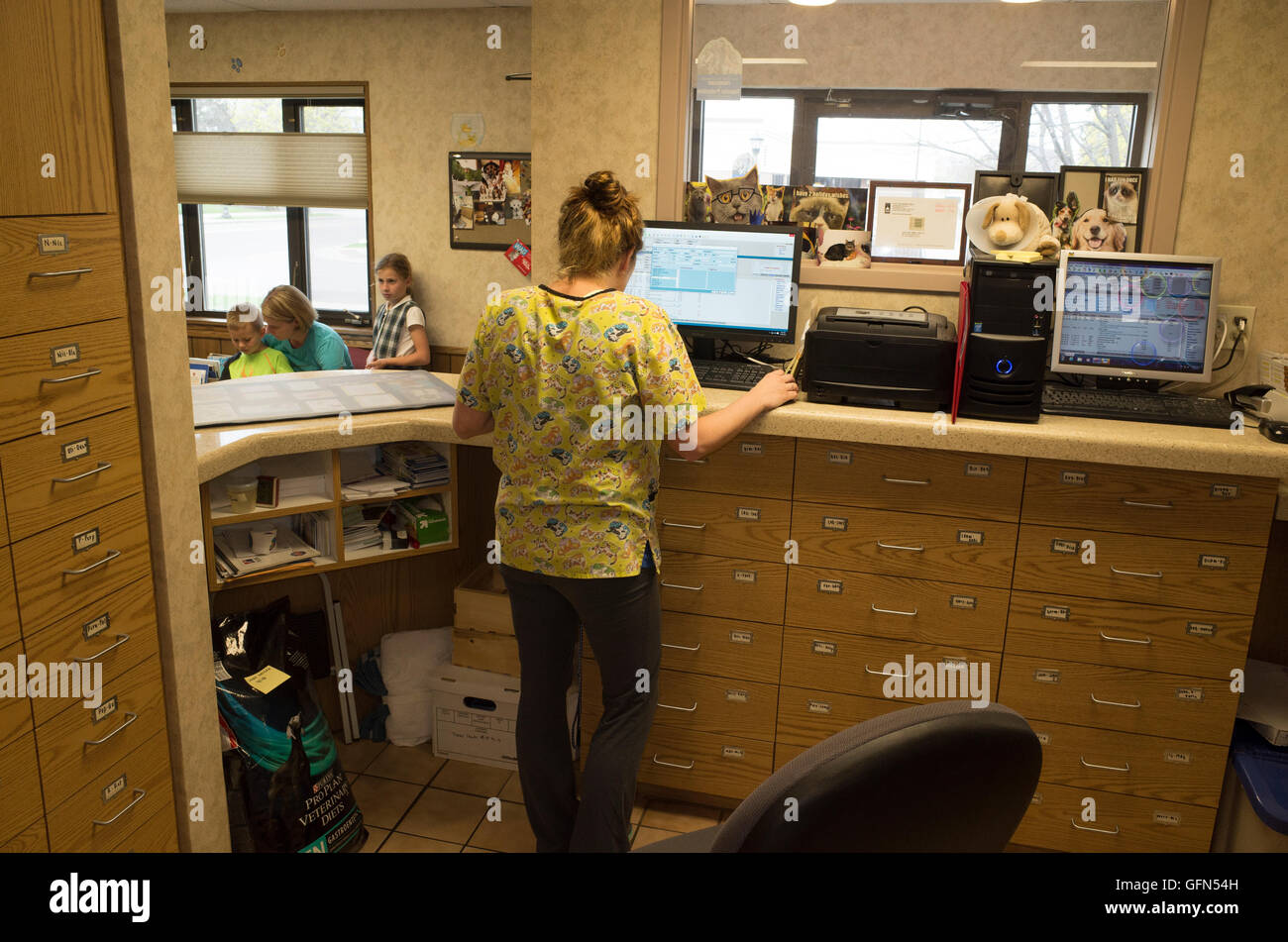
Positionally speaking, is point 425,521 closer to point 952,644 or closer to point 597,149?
point 597,149

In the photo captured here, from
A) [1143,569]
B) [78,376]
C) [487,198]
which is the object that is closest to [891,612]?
[1143,569]

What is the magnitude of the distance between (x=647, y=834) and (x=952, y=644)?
91cm

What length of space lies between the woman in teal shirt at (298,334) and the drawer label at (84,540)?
2.51 meters

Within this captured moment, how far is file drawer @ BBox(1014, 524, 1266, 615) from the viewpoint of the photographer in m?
2.21

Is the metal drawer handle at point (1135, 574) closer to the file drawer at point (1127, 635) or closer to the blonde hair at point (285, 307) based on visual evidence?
the file drawer at point (1127, 635)

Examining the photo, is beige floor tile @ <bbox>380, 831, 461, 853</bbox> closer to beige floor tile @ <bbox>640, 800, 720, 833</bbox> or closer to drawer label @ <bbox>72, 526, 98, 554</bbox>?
beige floor tile @ <bbox>640, 800, 720, 833</bbox>

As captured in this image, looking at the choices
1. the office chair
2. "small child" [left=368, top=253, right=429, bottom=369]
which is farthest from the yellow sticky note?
"small child" [left=368, top=253, right=429, bottom=369]

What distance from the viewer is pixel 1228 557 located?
7.25ft

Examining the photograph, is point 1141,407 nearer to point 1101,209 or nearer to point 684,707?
point 1101,209

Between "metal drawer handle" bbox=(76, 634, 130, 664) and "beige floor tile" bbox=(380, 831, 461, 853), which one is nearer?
"metal drawer handle" bbox=(76, 634, 130, 664)

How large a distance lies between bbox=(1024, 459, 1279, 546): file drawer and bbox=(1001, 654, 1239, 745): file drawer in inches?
13.6

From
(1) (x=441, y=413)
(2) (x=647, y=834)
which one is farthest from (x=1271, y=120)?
(2) (x=647, y=834)

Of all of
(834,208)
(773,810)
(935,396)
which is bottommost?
(773,810)

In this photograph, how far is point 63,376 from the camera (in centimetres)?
167
